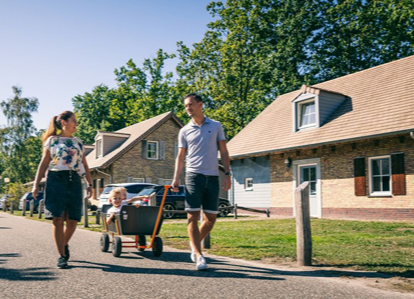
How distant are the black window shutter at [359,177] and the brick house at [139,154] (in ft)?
62.2

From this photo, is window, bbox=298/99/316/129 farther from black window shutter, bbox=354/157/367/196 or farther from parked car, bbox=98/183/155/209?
parked car, bbox=98/183/155/209

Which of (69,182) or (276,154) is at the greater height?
(276,154)

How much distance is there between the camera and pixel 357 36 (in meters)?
32.7

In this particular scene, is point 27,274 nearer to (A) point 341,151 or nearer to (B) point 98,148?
(A) point 341,151

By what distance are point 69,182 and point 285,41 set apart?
2994 centimetres

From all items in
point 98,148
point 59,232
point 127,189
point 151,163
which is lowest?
point 59,232

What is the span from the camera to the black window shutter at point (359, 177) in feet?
52.6

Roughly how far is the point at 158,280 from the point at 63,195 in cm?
175

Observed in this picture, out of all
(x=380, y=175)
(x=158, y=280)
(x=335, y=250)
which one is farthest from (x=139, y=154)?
(x=158, y=280)

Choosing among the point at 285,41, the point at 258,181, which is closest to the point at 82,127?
the point at 285,41

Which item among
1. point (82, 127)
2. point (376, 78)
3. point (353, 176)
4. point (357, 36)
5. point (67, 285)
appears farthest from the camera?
point (82, 127)

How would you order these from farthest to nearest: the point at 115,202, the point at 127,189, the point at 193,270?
the point at 127,189, the point at 115,202, the point at 193,270

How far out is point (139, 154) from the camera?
107ft

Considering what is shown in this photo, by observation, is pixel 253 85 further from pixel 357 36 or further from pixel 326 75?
pixel 357 36
